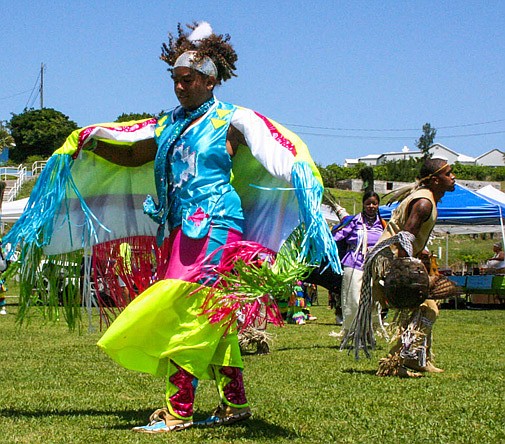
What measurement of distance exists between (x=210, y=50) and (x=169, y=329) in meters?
1.59

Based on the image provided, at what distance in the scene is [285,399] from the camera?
17.4ft

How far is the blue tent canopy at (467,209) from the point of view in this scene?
50.4ft

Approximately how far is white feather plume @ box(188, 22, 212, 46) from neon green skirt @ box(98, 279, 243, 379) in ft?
4.59

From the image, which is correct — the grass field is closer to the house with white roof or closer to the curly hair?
the curly hair

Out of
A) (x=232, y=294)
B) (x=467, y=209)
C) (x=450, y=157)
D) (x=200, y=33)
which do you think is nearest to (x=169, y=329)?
(x=232, y=294)

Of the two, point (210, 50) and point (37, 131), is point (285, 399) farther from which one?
point (37, 131)

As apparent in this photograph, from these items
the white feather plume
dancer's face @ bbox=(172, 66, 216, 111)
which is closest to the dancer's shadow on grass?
dancer's face @ bbox=(172, 66, 216, 111)

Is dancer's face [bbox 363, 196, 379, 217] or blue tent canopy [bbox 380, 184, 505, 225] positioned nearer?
dancer's face [bbox 363, 196, 379, 217]

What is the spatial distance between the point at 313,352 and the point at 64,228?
3.78m

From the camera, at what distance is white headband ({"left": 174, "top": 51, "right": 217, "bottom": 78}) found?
4.65 meters

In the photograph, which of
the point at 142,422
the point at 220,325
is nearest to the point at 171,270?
the point at 220,325

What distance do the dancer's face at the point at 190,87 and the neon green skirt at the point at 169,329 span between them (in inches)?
40.2

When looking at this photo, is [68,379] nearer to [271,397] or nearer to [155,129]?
[271,397]

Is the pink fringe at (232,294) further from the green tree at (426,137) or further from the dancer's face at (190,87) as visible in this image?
the green tree at (426,137)
